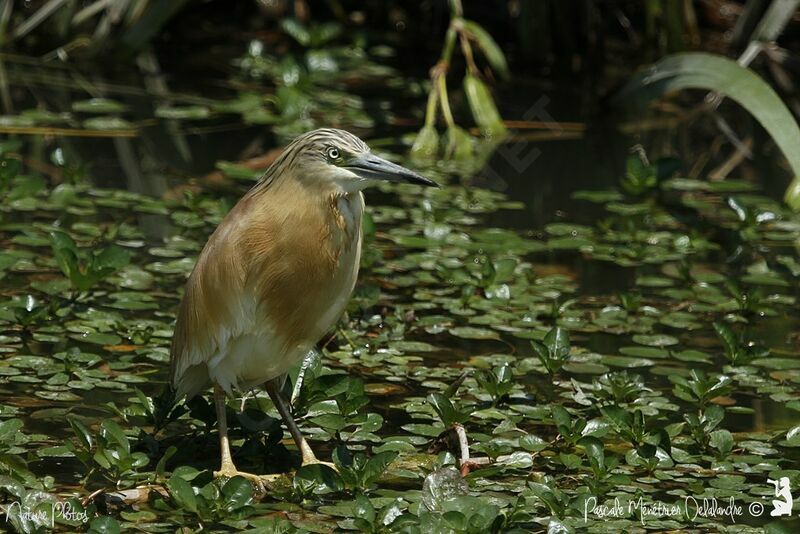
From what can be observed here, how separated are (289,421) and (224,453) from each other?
25cm

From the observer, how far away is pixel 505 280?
561cm

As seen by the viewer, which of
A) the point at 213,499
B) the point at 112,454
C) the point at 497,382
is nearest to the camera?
the point at 213,499

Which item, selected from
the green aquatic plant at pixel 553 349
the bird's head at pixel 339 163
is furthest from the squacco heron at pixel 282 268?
the green aquatic plant at pixel 553 349

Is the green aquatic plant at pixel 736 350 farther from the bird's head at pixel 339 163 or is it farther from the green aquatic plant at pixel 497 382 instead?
the bird's head at pixel 339 163

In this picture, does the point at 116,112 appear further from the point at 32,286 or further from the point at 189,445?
the point at 189,445

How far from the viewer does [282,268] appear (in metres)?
3.90

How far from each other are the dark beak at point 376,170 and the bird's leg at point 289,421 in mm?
771

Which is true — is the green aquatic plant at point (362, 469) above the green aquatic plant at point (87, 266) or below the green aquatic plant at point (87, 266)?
below

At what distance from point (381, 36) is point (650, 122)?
214 cm

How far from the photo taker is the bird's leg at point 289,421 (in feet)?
13.3

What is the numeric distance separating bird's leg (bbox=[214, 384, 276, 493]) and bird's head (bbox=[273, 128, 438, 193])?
28.9 inches

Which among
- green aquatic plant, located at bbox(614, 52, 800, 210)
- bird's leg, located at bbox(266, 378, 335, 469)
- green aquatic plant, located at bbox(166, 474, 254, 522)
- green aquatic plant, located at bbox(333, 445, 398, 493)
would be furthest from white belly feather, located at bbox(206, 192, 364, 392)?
green aquatic plant, located at bbox(614, 52, 800, 210)

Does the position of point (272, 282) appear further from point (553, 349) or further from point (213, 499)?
point (553, 349)

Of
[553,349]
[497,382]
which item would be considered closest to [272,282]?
[497,382]
